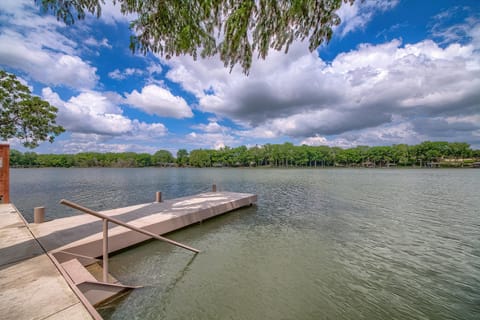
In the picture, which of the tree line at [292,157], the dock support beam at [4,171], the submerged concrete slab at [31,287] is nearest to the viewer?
the submerged concrete slab at [31,287]

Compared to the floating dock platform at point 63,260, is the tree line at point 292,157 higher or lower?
higher

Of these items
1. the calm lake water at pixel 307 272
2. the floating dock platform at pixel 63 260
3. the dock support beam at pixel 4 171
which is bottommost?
the calm lake water at pixel 307 272

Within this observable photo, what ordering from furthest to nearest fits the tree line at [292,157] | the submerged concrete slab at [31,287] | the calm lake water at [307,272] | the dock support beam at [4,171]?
the tree line at [292,157], the dock support beam at [4,171], the calm lake water at [307,272], the submerged concrete slab at [31,287]

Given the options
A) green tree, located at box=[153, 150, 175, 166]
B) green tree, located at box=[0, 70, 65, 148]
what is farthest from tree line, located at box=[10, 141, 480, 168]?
green tree, located at box=[0, 70, 65, 148]

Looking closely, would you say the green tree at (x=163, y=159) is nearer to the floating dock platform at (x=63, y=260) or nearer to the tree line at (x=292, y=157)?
the tree line at (x=292, y=157)

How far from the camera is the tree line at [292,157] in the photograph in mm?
81750

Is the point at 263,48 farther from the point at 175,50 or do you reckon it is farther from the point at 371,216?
the point at 371,216

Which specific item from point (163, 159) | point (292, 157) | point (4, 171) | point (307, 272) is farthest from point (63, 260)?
point (163, 159)

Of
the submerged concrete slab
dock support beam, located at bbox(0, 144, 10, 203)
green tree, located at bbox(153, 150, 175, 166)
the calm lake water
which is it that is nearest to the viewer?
the submerged concrete slab

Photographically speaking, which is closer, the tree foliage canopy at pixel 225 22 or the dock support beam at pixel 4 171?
the tree foliage canopy at pixel 225 22

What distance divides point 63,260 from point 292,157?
91.6 metres

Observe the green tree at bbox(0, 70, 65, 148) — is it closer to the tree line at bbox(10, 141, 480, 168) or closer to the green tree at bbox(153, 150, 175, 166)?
the tree line at bbox(10, 141, 480, 168)

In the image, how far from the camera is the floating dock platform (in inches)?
91.8

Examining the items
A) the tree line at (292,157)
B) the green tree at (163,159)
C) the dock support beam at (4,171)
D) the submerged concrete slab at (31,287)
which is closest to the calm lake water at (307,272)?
the submerged concrete slab at (31,287)
